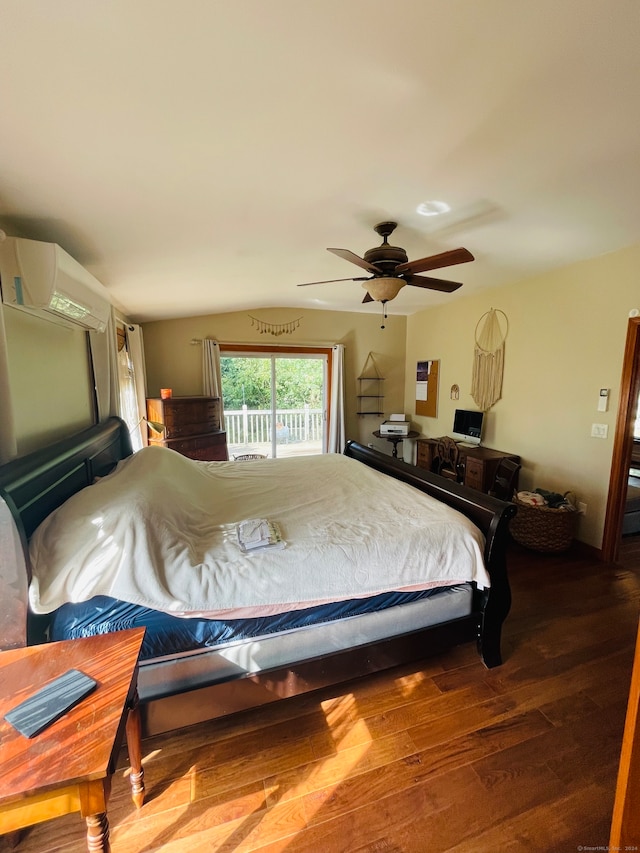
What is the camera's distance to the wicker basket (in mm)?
3002

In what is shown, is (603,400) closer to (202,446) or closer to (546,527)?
(546,527)

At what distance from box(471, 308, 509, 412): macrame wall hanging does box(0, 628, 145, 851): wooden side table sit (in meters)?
4.00

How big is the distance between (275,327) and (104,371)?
278 centimetres

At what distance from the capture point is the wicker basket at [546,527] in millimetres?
3002

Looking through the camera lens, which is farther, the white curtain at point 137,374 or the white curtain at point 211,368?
the white curtain at point 211,368

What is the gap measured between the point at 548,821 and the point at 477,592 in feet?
2.70

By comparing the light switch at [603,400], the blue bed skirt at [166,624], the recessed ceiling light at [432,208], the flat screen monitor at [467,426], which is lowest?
the blue bed skirt at [166,624]

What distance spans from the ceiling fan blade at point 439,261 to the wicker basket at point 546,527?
6.82 ft

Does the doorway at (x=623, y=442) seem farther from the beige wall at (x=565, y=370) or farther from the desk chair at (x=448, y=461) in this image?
the desk chair at (x=448, y=461)

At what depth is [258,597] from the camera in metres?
1.47

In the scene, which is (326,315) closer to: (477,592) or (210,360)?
(210,360)

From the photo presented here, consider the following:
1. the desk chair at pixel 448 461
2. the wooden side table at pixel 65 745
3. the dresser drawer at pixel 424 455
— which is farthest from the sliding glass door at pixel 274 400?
the wooden side table at pixel 65 745

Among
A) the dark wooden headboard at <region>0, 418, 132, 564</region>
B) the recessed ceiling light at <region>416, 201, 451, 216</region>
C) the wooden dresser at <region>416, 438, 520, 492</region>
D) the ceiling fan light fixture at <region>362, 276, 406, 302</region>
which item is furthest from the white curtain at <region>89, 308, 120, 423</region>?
the wooden dresser at <region>416, 438, 520, 492</region>

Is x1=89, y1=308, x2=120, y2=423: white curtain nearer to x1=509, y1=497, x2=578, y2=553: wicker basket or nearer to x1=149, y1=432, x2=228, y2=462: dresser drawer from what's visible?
x1=149, y1=432, x2=228, y2=462: dresser drawer
